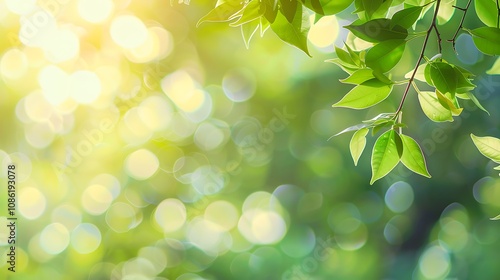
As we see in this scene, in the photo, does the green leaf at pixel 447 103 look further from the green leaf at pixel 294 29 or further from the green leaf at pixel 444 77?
the green leaf at pixel 294 29

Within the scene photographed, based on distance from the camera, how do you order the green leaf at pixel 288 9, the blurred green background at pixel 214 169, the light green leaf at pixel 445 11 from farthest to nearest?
the blurred green background at pixel 214 169 → the light green leaf at pixel 445 11 → the green leaf at pixel 288 9

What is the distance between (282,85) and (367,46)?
269 centimetres

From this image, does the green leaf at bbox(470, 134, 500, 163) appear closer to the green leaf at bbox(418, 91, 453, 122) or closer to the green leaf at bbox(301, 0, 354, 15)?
the green leaf at bbox(418, 91, 453, 122)

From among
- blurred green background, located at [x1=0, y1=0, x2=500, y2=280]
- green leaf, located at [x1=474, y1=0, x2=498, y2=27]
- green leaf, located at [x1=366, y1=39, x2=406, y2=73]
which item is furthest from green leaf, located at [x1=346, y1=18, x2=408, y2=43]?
blurred green background, located at [x1=0, y1=0, x2=500, y2=280]

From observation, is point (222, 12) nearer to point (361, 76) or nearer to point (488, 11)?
point (361, 76)

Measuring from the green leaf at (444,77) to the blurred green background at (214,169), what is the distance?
2.50 metres

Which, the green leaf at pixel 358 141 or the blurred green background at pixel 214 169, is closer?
the green leaf at pixel 358 141

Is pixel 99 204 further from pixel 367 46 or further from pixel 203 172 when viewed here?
pixel 367 46

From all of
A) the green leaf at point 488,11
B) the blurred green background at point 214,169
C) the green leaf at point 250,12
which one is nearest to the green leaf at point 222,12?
the green leaf at point 250,12

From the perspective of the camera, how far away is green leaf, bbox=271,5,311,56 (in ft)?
1.41

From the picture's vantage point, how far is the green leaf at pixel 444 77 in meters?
0.44

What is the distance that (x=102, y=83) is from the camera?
2949mm

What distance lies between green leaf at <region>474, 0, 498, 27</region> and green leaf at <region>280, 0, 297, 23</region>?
193mm

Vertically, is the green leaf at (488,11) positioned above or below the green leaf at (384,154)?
above
